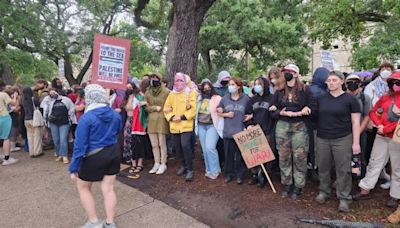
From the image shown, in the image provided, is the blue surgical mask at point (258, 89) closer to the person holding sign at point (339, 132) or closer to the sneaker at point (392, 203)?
the person holding sign at point (339, 132)

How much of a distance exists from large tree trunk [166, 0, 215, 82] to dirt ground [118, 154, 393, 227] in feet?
8.61

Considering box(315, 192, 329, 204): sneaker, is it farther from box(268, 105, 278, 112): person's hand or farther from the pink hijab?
the pink hijab

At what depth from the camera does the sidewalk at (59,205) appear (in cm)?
407

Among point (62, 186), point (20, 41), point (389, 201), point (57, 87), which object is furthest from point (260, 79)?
point (20, 41)

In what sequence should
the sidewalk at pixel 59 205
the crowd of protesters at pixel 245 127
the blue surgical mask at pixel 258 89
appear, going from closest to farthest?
the crowd of protesters at pixel 245 127 → the sidewalk at pixel 59 205 → the blue surgical mask at pixel 258 89

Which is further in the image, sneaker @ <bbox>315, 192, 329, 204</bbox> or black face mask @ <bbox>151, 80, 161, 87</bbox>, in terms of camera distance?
black face mask @ <bbox>151, 80, 161, 87</bbox>

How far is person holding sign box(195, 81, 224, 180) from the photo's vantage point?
5262 mm

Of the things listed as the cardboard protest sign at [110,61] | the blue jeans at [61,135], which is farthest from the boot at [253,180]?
the blue jeans at [61,135]

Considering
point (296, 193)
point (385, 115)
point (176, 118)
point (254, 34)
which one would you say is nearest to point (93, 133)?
point (176, 118)

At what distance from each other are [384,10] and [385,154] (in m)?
12.2

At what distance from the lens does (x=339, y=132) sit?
3965 mm

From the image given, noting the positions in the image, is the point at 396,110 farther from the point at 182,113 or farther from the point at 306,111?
the point at 182,113

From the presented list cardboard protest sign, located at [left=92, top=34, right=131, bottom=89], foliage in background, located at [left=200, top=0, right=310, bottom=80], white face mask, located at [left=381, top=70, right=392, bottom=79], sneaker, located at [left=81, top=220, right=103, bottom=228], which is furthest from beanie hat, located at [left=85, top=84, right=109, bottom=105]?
foliage in background, located at [left=200, top=0, right=310, bottom=80]

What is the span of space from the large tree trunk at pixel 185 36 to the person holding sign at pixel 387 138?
393 centimetres
